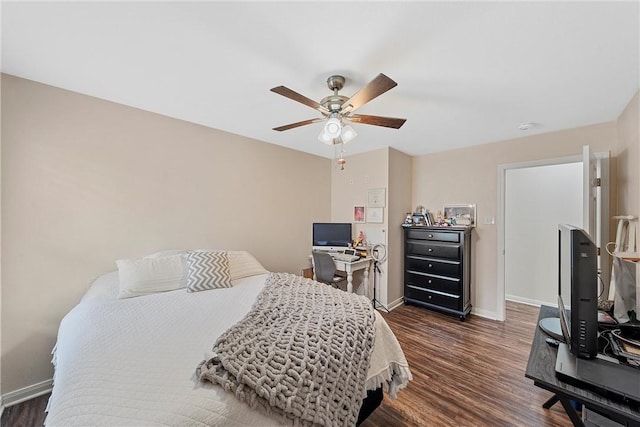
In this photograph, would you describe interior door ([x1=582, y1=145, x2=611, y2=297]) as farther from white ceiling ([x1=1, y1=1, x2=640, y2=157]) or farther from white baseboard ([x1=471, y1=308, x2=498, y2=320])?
white baseboard ([x1=471, y1=308, x2=498, y2=320])

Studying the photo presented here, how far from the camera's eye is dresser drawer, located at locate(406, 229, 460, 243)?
3.08m

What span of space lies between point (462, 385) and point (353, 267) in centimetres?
160

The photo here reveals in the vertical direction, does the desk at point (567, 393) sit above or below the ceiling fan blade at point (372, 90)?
below

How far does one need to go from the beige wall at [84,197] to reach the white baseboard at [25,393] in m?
0.04

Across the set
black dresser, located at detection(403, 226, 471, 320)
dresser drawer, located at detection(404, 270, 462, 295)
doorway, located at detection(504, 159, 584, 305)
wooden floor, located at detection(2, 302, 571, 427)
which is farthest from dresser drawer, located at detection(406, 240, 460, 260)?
doorway, located at detection(504, 159, 584, 305)

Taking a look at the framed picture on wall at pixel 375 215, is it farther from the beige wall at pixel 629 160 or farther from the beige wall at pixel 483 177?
the beige wall at pixel 629 160

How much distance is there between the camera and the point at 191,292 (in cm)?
193

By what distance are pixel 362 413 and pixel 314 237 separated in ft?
8.14

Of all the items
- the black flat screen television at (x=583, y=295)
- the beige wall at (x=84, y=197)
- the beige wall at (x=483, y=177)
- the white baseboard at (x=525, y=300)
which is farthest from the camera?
the white baseboard at (x=525, y=300)

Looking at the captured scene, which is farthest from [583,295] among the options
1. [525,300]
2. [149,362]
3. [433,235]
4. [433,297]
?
[525,300]

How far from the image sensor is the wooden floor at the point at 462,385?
1.58 meters

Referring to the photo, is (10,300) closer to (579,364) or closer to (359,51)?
(359,51)

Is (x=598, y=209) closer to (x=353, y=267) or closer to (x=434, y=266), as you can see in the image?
(x=434, y=266)

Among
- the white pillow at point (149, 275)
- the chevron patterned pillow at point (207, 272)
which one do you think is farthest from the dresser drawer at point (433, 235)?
the white pillow at point (149, 275)
